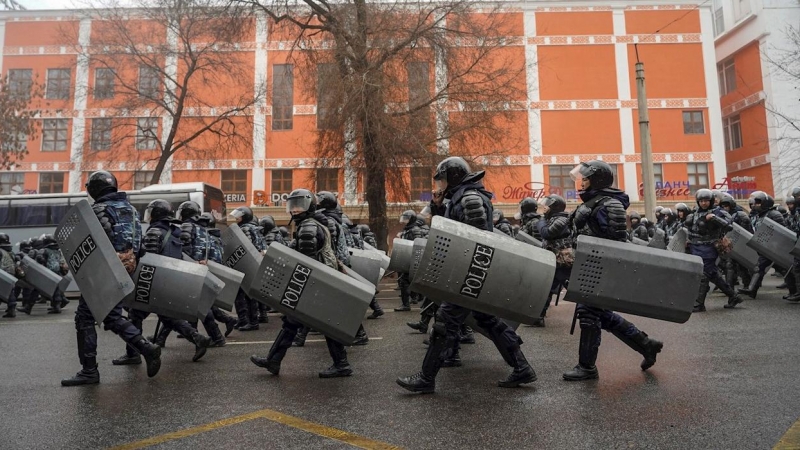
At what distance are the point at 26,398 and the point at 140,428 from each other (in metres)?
1.69

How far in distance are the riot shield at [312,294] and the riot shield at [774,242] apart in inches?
327

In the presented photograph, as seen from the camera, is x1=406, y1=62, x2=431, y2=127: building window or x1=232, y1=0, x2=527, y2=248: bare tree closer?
x1=232, y1=0, x2=527, y2=248: bare tree

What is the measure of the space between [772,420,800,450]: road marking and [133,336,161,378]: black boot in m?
4.82

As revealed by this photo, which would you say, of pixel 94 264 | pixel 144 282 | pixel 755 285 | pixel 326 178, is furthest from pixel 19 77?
pixel 755 285

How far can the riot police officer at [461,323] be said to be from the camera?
450 centimetres

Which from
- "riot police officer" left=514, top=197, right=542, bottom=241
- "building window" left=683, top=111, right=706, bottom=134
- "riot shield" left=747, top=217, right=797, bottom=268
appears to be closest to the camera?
"riot police officer" left=514, top=197, right=542, bottom=241

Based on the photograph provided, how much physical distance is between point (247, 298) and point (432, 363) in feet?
18.9

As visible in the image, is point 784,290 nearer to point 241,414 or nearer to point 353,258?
point 353,258

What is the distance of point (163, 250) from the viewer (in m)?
7.15

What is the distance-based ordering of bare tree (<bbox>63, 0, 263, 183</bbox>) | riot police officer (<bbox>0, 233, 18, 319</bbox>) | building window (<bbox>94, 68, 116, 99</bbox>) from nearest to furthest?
riot police officer (<bbox>0, 233, 18, 319</bbox>) → bare tree (<bbox>63, 0, 263, 183</bbox>) → building window (<bbox>94, 68, 116, 99</bbox>)

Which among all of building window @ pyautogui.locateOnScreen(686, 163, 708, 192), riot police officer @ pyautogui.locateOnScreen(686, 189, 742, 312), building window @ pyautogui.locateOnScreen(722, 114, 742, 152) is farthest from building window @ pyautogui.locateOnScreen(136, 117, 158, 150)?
building window @ pyautogui.locateOnScreen(722, 114, 742, 152)

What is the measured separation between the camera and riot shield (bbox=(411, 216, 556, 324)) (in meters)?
4.22

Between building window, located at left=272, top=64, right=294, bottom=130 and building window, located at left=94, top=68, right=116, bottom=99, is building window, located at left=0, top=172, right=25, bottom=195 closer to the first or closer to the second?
building window, located at left=94, top=68, right=116, bottom=99

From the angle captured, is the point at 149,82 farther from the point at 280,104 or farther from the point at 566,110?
the point at 566,110
